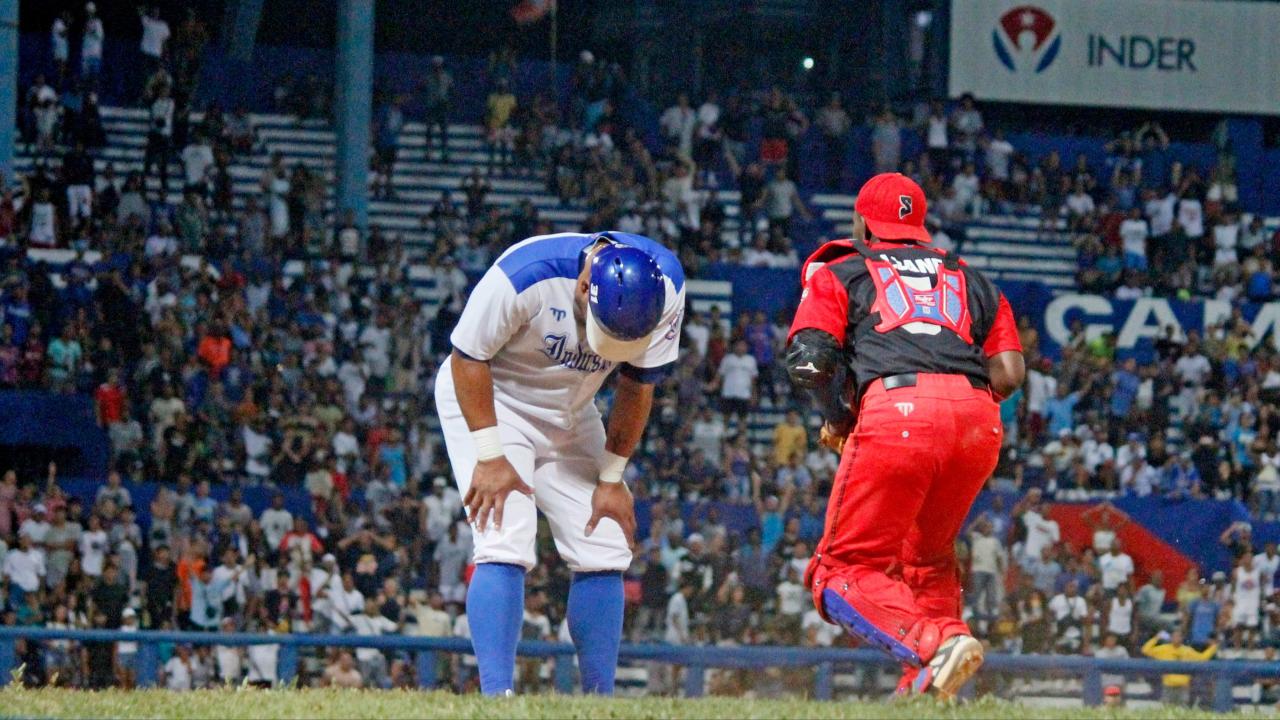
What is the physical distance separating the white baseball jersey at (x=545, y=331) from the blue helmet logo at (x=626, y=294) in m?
0.18

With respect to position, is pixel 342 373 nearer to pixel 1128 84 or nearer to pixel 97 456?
pixel 97 456

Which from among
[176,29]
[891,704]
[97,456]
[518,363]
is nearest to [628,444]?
[518,363]

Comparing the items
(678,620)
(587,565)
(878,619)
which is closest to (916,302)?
(878,619)

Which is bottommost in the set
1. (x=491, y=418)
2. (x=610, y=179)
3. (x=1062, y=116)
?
(x=491, y=418)

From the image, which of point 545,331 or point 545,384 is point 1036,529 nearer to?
point 545,384

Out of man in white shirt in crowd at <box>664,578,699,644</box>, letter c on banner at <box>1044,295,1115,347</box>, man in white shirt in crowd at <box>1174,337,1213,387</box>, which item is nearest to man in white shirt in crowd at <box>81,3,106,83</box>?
man in white shirt in crowd at <box>664,578,699,644</box>

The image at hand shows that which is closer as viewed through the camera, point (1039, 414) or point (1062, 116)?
point (1039, 414)

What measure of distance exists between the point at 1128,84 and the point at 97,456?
19.7m

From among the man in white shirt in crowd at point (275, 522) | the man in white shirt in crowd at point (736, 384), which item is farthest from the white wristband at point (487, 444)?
the man in white shirt in crowd at point (736, 384)

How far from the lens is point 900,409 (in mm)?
5645

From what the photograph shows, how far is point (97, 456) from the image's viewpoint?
18031mm

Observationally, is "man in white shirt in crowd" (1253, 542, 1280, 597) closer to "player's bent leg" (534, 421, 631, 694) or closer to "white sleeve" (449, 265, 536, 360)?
"player's bent leg" (534, 421, 631, 694)

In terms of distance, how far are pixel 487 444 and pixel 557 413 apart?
1.41 feet

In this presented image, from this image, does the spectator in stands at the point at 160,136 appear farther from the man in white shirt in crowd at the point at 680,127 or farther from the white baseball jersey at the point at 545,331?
the white baseball jersey at the point at 545,331
